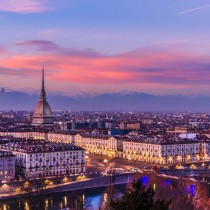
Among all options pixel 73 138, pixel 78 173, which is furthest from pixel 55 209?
pixel 73 138

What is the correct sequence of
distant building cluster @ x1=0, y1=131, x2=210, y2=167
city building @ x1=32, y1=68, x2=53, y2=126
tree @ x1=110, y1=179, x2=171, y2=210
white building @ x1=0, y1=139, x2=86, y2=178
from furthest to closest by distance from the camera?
city building @ x1=32, y1=68, x2=53, y2=126, distant building cluster @ x1=0, y1=131, x2=210, y2=167, white building @ x1=0, y1=139, x2=86, y2=178, tree @ x1=110, y1=179, x2=171, y2=210

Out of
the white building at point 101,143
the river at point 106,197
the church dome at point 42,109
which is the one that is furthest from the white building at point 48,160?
the church dome at point 42,109

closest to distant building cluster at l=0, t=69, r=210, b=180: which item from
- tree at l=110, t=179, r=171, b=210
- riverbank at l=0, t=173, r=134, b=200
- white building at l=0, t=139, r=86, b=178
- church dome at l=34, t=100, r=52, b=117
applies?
white building at l=0, t=139, r=86, b=178

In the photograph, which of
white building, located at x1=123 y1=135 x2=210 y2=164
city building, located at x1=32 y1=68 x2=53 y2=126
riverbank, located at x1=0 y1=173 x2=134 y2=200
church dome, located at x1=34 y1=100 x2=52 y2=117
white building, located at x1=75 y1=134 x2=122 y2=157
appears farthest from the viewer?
city building, located at x1=32 y1=68 x2=53 y2=126

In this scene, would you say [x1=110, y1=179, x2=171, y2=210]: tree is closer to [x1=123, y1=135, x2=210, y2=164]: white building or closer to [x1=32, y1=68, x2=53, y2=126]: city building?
[x1=123, y1=135, x2=210, y2=164]: white building

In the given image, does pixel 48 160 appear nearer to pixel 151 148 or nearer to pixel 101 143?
pixel 151 148

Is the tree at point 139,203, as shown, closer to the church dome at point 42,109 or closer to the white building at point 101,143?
the white building at point 101,143
